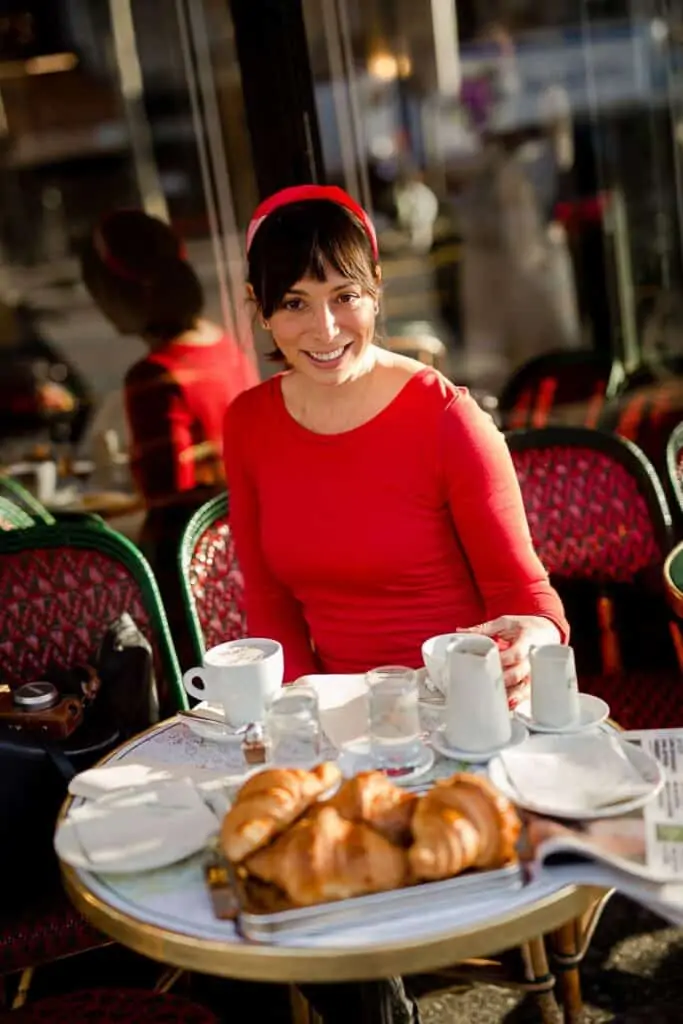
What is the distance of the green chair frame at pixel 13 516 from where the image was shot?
3.05 meters

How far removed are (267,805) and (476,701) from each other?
356 millimetres

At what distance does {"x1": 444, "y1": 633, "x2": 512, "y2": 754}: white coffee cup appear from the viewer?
163cm

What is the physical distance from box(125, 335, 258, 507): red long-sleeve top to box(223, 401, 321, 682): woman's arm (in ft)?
3.80

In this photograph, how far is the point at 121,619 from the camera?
2.63 meters

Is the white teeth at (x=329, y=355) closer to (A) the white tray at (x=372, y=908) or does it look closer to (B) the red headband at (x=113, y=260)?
(A) the white tray at (x=372, y=908)

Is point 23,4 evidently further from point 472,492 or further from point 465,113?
point 472,492

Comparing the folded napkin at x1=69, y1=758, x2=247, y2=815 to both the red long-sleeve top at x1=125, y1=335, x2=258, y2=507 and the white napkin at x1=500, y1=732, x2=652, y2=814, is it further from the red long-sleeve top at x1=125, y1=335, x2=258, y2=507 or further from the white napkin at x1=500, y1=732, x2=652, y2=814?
the red long-sleeve top at x1=125, y1=335, x2=258, y2=507

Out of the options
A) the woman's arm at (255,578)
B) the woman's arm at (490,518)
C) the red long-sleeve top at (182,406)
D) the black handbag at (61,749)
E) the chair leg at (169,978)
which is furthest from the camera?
the red long-sleeve top at (182,406)

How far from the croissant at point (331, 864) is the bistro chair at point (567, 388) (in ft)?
9.93

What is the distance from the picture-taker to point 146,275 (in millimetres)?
3811

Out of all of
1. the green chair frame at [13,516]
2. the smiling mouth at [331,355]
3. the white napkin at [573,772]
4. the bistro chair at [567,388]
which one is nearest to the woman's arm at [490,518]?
the smiling mouth at [331,355]

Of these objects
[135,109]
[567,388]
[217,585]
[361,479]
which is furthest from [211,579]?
[135,109]

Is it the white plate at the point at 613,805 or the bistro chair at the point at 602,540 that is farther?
the bistro chair at the point at 602,540

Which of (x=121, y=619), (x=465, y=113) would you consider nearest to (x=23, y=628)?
(x=121, y=619)
